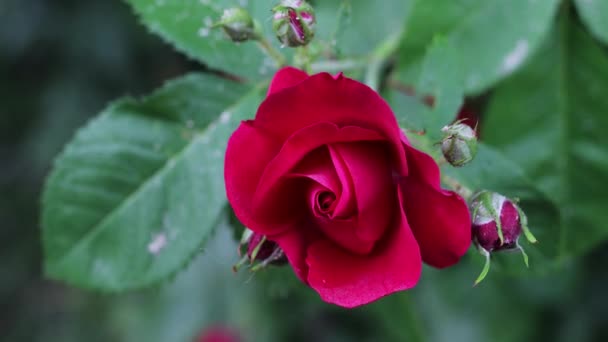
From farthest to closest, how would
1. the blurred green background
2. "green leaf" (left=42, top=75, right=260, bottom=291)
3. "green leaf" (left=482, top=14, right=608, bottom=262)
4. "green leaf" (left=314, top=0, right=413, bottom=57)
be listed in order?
the blurred green background → "green leaf" (left=314, top=0, right=413, bottom=57) → "green leaf" (left=482, top=14, right=608, bottom=262) → "green leaf" (left=42, top=75, right=260, bottom=291)

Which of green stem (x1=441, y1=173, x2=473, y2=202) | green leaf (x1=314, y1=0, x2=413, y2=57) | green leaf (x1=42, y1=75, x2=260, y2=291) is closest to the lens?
green stem (x1=441, y1=173, x2=473, y2=202)

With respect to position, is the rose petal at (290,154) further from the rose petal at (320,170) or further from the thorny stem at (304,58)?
the thorny stem at (304,58)

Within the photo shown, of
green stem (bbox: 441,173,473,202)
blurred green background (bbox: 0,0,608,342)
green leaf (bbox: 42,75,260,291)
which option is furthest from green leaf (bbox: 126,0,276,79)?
blurred green background (bbox: 0,0,608,342)

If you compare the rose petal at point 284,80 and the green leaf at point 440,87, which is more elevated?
the rose petal at point 284,80

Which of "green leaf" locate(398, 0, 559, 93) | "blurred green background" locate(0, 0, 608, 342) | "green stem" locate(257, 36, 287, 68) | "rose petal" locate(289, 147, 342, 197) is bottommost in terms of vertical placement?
"blurred green background" locate(0, 0, 608, 342)

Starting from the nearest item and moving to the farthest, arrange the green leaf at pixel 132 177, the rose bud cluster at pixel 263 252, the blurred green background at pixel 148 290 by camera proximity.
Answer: the rose bud cluster at pixel 263 252 → the green leaf at pixel 132 177 → the blurred green background at pixel 148 290

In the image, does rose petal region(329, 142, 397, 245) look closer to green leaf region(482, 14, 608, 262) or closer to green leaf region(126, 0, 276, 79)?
green leaf region(126, 0, 276, 79)

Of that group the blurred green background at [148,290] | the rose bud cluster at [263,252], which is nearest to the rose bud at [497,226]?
the rose bud cluster at [263,252]
